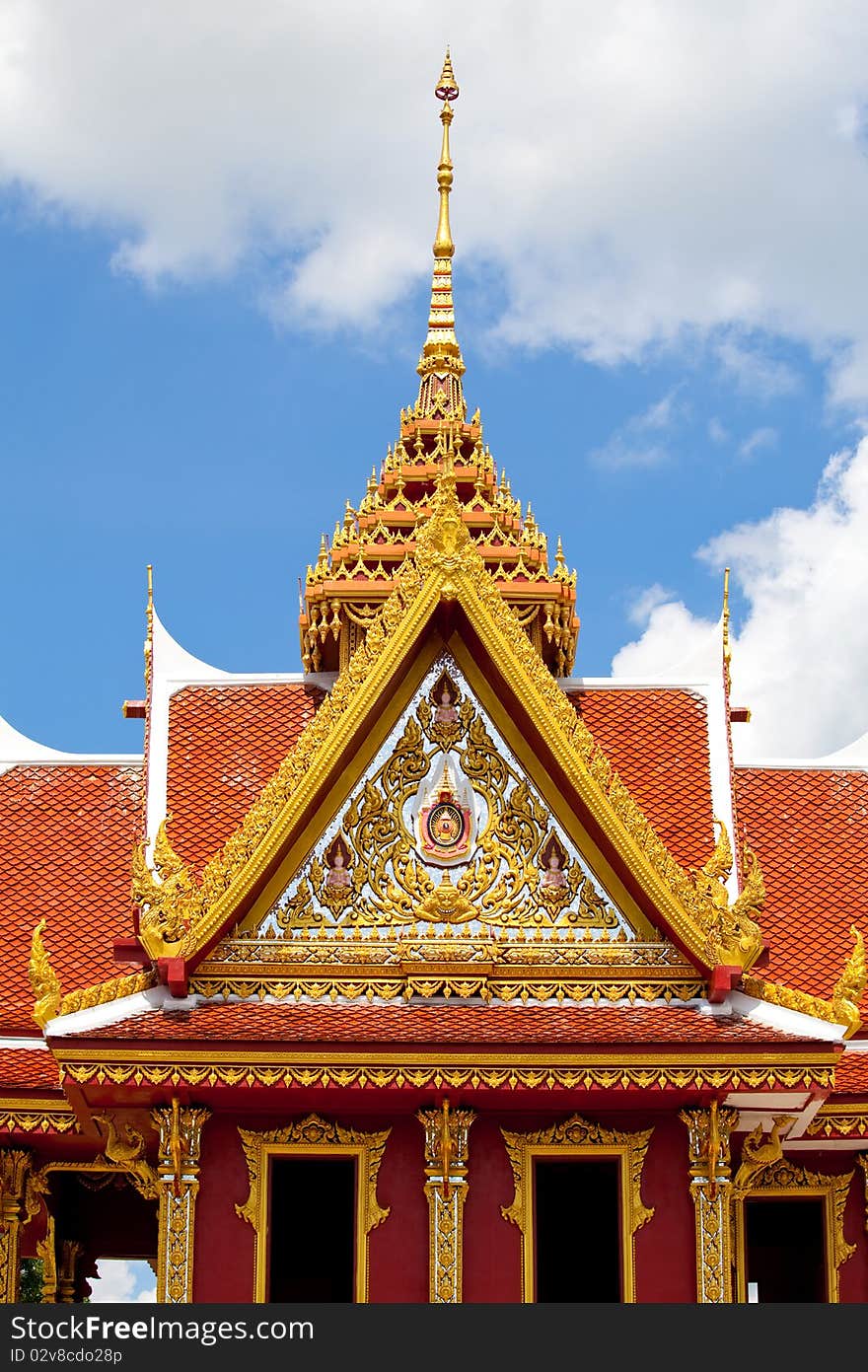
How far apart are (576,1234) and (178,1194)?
563 cm

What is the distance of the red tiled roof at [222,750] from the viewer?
17344mm

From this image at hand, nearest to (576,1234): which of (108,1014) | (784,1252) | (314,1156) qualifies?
(784,1252)

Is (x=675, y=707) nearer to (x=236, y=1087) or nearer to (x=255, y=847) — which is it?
(x=255, y=847)

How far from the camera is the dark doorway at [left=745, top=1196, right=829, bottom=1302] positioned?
1895 centimetres

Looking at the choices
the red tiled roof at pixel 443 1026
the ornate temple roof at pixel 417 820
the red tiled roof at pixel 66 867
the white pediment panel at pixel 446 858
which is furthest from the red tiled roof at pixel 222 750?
the red tiled roof at pixel 443 1026

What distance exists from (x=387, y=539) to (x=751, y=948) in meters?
5.15

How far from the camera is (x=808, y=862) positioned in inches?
725

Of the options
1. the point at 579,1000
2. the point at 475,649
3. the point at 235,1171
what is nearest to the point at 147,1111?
the point at 235,1171

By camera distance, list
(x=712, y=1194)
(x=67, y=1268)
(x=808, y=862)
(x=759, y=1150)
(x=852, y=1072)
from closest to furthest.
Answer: (x=712, y=1194), (x=759, y=1150), (x=852, y=1072), (x=67, y=1268), (x=808, y=862)

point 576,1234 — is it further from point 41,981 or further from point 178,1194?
point 41,981

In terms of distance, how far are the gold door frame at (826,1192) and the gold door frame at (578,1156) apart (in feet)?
5.04

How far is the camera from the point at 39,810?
1891cm

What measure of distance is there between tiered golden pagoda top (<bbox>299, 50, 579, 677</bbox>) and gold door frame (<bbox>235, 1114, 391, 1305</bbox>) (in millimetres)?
4525

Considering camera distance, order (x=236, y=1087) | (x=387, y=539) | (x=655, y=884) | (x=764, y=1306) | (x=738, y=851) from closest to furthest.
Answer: (x=764, y=1306) < (x=236, y=1087) < (x=655, y=884) < (x=738, y=851) < (x=387, y=539)
